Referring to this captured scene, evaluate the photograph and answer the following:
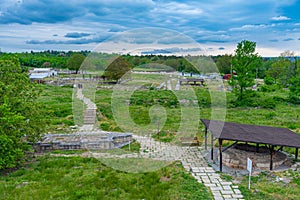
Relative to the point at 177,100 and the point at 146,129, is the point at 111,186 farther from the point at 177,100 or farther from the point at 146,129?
the point at 177,100

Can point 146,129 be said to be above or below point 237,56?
below

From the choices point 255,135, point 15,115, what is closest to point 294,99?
point 255,135

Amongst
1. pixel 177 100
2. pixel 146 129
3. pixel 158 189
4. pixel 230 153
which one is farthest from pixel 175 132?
pixel 177 100

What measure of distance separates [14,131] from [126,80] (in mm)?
35039

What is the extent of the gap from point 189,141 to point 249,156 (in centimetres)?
372

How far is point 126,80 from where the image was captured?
149 ft

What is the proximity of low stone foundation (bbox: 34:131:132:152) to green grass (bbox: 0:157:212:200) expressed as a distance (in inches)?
82.0

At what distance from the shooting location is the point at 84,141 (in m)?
13.9

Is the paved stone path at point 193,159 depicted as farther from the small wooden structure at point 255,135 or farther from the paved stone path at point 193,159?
the small wooden structure at point 255,135

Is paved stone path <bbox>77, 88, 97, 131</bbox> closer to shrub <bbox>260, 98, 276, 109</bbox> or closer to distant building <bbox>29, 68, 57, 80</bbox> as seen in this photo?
shrub <bbox>260, 98, 276, 109</bbox>

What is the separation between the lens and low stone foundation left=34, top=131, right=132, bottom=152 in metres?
13.6

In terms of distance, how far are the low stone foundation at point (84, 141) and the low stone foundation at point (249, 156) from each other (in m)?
5.78

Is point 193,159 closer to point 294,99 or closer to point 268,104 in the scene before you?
point 268,104

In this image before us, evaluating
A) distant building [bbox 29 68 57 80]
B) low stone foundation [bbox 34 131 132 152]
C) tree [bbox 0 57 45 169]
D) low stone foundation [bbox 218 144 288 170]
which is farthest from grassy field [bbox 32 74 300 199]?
distant building [bbox 29 68 57 80]
